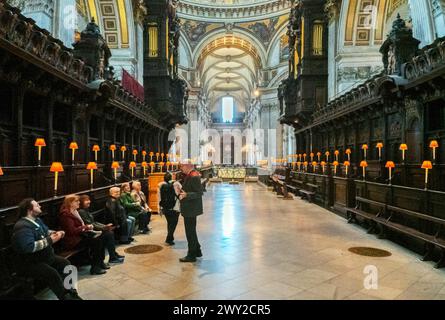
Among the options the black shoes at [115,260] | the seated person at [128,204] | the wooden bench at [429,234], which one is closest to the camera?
the wooden bench at [429,234]

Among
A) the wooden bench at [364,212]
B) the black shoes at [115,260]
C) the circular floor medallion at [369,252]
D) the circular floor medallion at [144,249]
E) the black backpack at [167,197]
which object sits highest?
the black backpack at [167,197]

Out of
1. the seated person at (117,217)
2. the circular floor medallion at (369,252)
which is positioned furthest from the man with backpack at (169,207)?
the circular floor medallion at (369,252)

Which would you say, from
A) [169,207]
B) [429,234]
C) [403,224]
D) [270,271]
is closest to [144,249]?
[169,207]

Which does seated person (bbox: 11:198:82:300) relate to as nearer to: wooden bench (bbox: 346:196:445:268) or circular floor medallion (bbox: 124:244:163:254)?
circular floor medallion (bbox: 124:244:163:254)

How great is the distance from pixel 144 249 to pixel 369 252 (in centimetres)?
395

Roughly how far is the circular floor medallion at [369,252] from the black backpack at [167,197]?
11.1 ft

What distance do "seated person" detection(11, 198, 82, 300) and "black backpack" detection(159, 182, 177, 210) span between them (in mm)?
2866

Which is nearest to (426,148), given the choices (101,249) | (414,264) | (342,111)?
(414,264)

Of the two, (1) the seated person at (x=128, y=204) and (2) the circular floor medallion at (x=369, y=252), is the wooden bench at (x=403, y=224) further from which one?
(1) the seated person at (x=128, y=204)

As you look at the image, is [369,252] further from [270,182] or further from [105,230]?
[270,182]

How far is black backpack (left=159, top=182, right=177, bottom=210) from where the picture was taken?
627cm

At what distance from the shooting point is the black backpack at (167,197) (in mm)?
6270

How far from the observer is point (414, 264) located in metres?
4.94

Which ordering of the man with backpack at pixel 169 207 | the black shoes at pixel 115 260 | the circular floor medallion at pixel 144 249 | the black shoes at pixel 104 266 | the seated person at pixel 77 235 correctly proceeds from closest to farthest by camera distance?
the seated person at pixel 77 235 < the black shoes at pixel 104 266 < the black shoes at pixel 115 260 < the circular floor medallion at pixel 144 249 < the man with backpack at pixel 169 207
